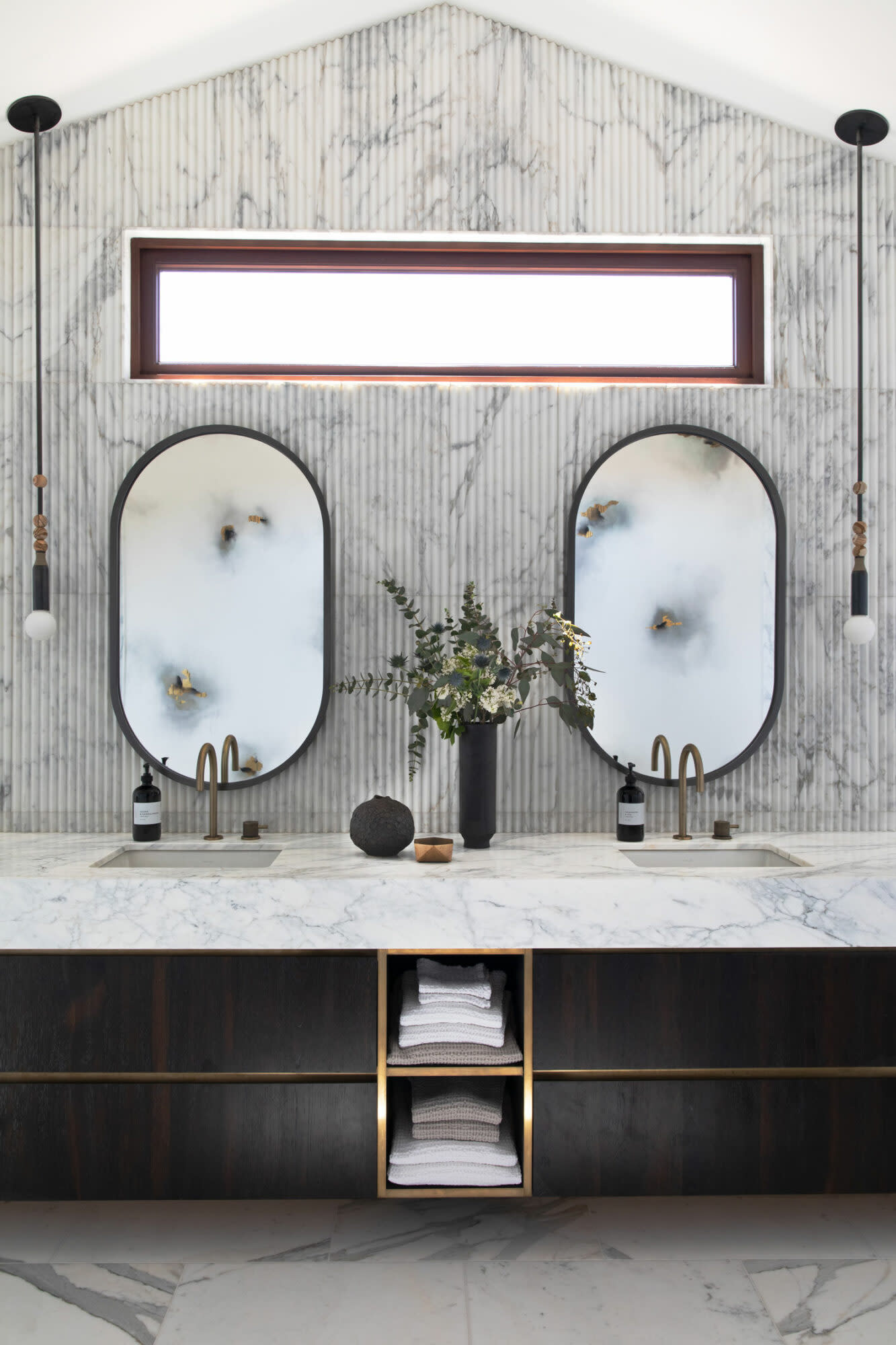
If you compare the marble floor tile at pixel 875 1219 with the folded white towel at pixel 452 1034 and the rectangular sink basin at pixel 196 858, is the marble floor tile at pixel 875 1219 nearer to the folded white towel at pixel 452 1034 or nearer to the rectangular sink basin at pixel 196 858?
the folded white towel at pixel 452 1034

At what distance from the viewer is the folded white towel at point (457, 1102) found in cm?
226

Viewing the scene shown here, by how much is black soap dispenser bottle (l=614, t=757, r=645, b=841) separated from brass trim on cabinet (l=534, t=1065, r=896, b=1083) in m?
0.66

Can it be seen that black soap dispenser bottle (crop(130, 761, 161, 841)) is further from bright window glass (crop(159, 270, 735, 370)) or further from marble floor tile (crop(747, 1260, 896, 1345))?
marble floor tile (crop(747, 1260, 896, 1345))

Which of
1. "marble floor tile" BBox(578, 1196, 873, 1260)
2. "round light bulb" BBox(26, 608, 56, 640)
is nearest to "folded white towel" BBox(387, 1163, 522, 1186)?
"marble floor tile" BBox(578, 1196, 873, 1260)

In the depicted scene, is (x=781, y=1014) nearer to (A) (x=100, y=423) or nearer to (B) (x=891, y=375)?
(B) (x=891, y=375)

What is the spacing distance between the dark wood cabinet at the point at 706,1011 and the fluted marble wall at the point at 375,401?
0.68m

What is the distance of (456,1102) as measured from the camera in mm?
2273

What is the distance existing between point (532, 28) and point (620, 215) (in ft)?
1.93

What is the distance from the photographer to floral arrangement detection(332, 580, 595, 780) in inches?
101

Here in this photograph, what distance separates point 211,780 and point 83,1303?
1.22 m

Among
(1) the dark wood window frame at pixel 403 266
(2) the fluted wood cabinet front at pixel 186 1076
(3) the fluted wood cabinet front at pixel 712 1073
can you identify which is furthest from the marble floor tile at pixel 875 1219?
(1) the dark wood window frame at pixel 403 266

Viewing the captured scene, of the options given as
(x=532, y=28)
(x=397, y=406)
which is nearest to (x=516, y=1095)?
(x=397, y=406)

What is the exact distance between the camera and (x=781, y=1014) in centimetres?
225

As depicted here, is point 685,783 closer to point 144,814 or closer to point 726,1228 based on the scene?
point 726,1228
